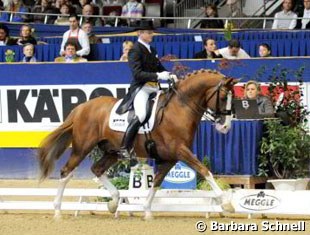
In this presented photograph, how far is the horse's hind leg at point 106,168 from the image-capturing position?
12.8 metres

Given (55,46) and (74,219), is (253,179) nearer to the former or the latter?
(74,219)

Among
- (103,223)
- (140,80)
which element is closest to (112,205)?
(103,223)

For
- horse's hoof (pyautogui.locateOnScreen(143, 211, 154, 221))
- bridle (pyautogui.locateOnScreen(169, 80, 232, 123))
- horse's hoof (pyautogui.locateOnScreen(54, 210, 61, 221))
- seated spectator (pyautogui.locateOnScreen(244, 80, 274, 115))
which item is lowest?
horse's hoof (pyautogui.locateOnScreen(54, 210, 61, 221))

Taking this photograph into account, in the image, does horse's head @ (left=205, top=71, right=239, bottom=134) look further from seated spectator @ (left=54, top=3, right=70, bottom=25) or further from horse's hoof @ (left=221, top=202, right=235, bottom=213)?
seated spectator @ (left=54, top=3, right=70, bottom=25)

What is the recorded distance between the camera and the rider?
12.7 metres

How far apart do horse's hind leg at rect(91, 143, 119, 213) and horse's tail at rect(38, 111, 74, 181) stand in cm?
49

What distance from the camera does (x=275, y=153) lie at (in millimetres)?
13766

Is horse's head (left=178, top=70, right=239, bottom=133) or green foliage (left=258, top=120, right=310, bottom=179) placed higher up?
horse's head (left=178, top=70, right=239, bottom=133)

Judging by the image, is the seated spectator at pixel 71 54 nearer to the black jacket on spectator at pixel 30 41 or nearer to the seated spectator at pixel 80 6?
the black jacket on spectator at pixel 30 41

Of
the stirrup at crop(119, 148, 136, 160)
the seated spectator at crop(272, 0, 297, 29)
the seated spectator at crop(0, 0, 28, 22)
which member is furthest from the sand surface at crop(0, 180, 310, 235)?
the seated spectator at crop(0, 0, 28, 22)

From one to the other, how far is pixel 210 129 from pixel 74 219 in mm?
2561

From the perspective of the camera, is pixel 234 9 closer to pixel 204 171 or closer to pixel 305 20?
pixel 305 20

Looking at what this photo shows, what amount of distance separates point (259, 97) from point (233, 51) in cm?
223

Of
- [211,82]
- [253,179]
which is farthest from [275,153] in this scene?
[211,82]
